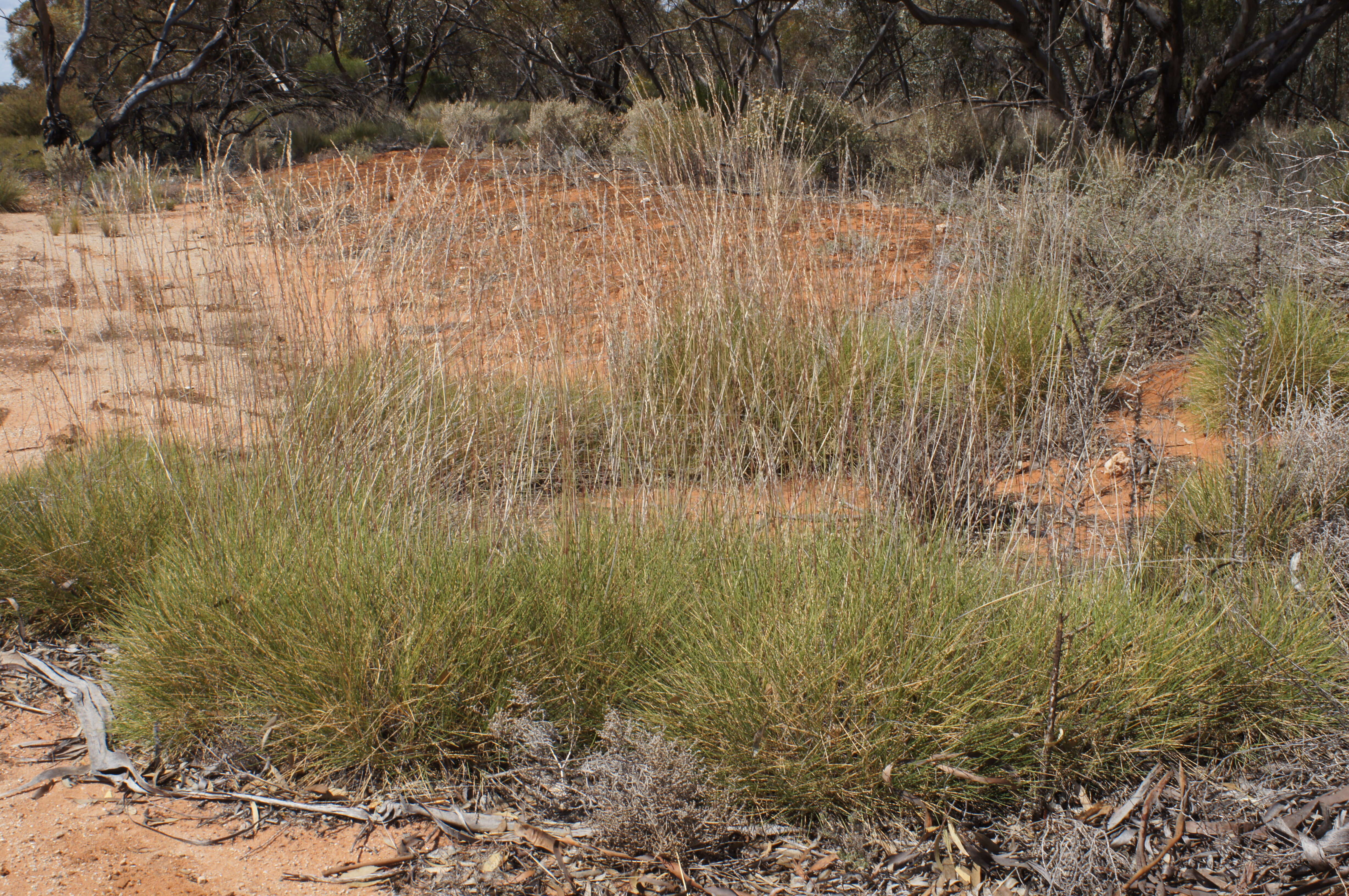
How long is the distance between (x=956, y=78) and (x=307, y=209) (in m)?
16.3

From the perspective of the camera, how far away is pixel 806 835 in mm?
1911

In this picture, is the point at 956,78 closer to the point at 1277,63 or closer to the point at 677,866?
the point at 1277,63

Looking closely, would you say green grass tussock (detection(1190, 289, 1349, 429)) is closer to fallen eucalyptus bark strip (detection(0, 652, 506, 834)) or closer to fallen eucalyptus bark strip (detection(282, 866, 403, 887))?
fallen eucalyptus bark strip (detection(0, 652, 506, 834))

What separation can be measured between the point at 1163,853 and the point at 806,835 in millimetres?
673

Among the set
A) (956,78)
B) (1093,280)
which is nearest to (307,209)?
(1093,280)

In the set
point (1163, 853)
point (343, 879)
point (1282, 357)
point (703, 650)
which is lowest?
point (343, 879)

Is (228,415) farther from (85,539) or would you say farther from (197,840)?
(197,840)

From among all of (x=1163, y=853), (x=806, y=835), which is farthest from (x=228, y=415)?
(x=1163, y=853)

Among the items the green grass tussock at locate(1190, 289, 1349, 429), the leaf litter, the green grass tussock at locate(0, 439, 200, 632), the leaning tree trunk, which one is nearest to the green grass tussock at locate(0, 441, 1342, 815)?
the leaf litter

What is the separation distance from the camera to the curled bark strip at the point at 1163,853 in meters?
1.62

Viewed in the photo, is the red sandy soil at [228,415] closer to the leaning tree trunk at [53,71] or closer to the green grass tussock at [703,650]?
the green grass tussock at [703,650]

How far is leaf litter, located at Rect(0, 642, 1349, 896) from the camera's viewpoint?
5.61 ft

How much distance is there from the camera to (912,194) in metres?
6.64

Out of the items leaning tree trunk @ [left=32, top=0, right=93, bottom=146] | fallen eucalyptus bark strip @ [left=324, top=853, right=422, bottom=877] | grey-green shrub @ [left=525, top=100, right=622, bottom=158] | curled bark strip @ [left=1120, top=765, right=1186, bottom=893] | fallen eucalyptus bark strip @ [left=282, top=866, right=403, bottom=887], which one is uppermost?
leaning tree trunk @ [left=32, top=0, right=93, bottom=146]
